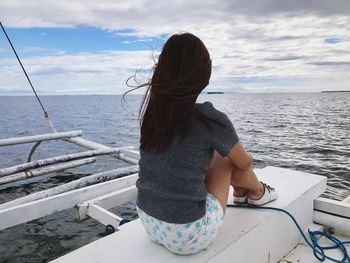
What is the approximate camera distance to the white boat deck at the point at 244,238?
211 cm

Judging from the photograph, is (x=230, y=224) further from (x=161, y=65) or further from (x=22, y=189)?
(x=22, y=189)

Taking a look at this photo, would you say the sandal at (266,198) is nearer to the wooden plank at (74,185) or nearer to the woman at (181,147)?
the woman at (181,147)

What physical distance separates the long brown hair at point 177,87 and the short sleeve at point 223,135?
6 cm

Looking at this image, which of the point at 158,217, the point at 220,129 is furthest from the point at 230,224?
the point at 220,129

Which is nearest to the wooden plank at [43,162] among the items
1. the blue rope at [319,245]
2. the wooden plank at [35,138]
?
the wooden plank at [35,138]

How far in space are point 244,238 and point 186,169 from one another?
0.79 meters

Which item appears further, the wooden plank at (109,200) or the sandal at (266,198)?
the wooden plank at (109,200)

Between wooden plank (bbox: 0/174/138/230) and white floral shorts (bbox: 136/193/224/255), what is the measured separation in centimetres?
191

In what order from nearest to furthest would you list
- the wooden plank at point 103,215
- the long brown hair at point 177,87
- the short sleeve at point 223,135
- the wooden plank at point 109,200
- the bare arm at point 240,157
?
1. the long brown hair at point 177,87
2. the short sleeve at point 223,135
3. the bare arm at point 240,157
4. the wooden plank at point 103,215
5. the wooden plank at point 109,200

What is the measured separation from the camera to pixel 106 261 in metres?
2.05

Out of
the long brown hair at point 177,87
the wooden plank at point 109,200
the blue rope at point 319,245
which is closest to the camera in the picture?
the long brown hair at point 177,87

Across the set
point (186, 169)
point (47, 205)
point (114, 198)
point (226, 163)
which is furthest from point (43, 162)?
point (186, 169)

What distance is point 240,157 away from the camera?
7.00 feet

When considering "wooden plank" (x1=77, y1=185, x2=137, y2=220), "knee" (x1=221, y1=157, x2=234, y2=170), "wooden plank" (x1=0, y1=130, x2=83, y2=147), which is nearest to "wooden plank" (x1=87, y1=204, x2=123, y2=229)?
"wooden plank" (x1=77, y1=185, x2=137, y2=220)
